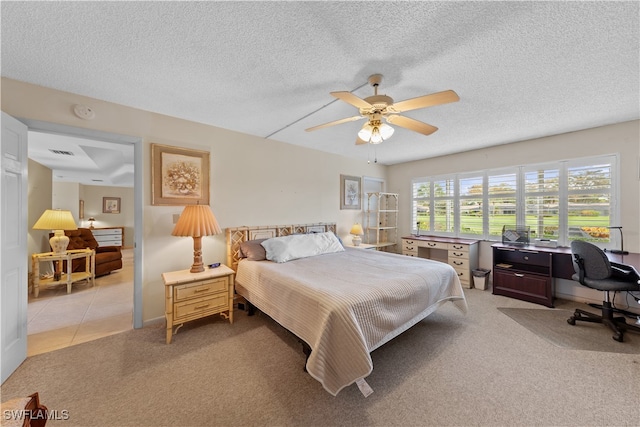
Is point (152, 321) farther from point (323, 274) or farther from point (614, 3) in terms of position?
point (614, 3)

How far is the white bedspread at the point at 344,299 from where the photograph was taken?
168 centimetres

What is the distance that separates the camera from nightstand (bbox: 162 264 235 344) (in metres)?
2.47

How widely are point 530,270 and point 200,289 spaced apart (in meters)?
4.72

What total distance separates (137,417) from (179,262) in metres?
1.76

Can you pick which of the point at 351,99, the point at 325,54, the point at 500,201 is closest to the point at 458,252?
the point at 500,201

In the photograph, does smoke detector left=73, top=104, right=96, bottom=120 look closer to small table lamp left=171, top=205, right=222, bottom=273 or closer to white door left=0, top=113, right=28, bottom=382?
white door left=0, top=113, right=28, bottom=382

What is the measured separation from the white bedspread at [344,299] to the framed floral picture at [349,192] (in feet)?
6.62

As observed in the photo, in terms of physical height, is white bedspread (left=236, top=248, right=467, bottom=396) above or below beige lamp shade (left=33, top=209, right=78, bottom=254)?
below

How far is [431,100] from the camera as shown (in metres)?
1.79

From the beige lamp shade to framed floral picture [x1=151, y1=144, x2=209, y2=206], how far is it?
2.59m

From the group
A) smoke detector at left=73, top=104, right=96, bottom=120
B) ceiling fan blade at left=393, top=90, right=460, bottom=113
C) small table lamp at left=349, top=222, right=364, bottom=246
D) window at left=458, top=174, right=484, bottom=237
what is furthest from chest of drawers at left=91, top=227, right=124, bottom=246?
window at left=458, top=174, right=484, bottom=237

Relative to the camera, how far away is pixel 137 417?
1586 mm

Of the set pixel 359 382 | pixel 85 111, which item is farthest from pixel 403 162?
pixel 85 111

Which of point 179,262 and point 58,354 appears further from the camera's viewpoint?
point 179,262
